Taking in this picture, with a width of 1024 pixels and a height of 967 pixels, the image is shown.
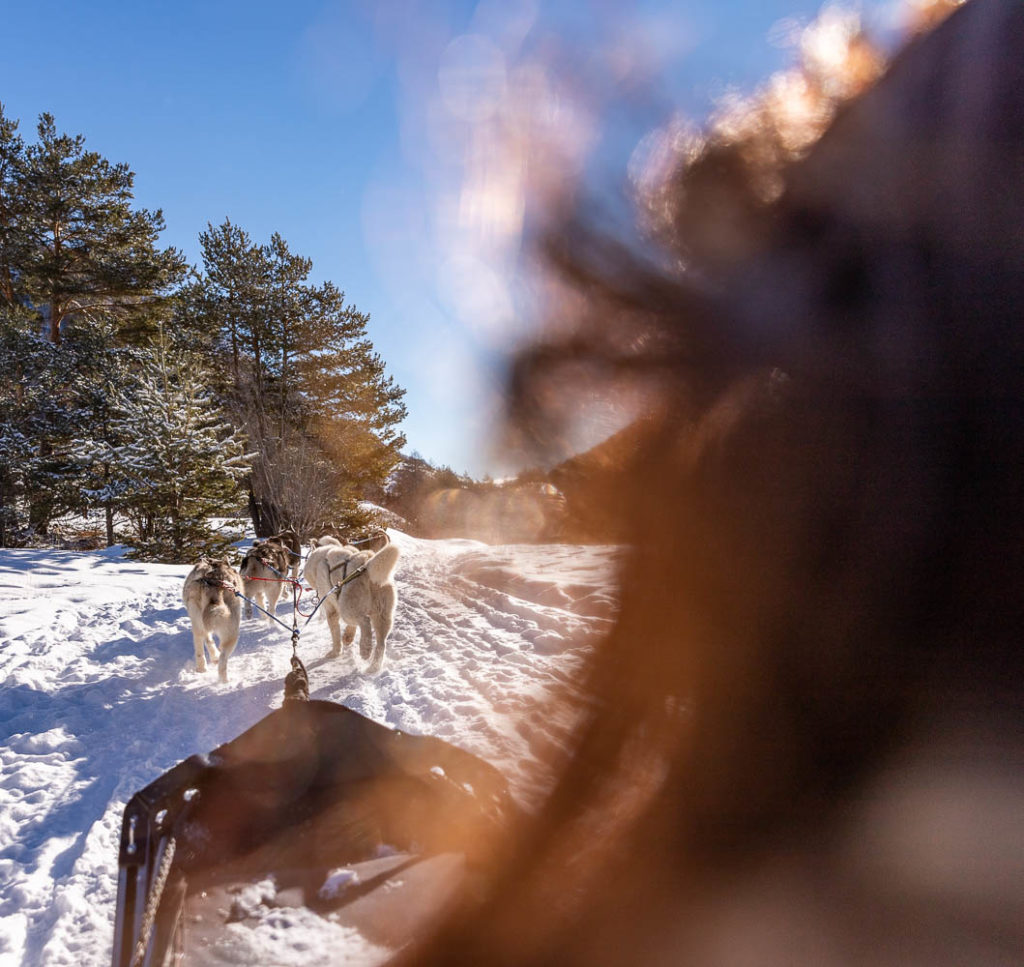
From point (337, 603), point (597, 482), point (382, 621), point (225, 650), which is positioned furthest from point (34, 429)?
point (597, 482)

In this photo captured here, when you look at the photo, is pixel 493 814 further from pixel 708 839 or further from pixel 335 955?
pixel 708 839

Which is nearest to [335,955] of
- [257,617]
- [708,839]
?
[708,839]

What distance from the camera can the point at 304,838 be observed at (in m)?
1.16

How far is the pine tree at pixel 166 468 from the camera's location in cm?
1152

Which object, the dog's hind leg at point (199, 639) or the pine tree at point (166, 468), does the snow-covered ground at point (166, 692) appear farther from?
the pine tree at point (166, 468)

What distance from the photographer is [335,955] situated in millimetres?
901

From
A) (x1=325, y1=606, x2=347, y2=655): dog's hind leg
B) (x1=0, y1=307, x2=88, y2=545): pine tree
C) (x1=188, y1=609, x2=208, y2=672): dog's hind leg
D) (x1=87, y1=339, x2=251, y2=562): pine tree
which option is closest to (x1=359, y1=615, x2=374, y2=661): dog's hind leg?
(x1=325, y1=606, x2=347, y2=655): dog's hind leg

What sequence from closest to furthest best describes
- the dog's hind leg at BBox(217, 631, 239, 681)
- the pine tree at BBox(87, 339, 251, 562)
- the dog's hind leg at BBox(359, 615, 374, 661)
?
the dog's hind leg at BBox(217, 631, 239, 681) < the dog's hind leg at BBox(359, 615, 374, 661) < the pine tree at BBox(87, 339, 251, 562)

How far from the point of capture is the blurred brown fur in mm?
497

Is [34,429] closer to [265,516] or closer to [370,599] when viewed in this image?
[265,516]

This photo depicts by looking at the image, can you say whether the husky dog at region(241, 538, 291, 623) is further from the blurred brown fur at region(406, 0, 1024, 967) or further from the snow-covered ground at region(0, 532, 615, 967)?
the blurred brown fur at region(406, 0, 1024, 967)

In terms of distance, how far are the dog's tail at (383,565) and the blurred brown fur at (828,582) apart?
3.85 m

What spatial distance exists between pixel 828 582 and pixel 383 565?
4.25 m

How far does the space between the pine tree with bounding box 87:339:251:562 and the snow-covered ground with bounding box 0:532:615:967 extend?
4348mm
